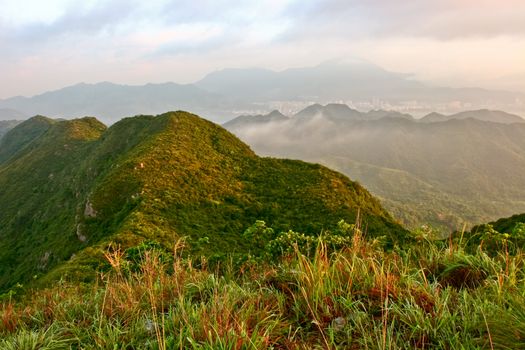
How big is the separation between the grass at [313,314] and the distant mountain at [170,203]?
8.95m

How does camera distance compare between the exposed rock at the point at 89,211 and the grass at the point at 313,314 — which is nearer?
the grass at the point at 313,314

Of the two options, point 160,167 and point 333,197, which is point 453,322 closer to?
point 333,197

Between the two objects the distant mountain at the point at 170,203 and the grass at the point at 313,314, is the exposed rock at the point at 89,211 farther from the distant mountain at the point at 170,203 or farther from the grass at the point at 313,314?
the grass at the point at 313,314

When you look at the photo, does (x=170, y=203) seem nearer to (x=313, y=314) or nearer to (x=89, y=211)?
(x=89, y=211)

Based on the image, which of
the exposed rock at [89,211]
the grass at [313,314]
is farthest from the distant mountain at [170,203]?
the grass at [313,314]

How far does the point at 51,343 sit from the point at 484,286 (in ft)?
21.0

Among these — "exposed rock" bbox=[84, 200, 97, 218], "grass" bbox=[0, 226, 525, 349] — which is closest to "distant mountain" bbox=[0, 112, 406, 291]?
"exposed rock" bbox=[84, 200, 97, 218]

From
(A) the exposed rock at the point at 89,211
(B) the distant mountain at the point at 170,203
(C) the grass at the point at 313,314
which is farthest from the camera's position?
(A) the exposed rock at the point at 89,211

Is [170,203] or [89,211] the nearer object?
[170,203]

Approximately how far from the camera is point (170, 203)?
29750 millimetres

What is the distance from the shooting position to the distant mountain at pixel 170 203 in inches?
997

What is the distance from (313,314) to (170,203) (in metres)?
26.8

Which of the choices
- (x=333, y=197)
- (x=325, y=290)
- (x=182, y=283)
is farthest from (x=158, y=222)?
(x=325, y=290)

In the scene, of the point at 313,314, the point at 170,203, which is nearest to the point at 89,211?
the point at 170,203
